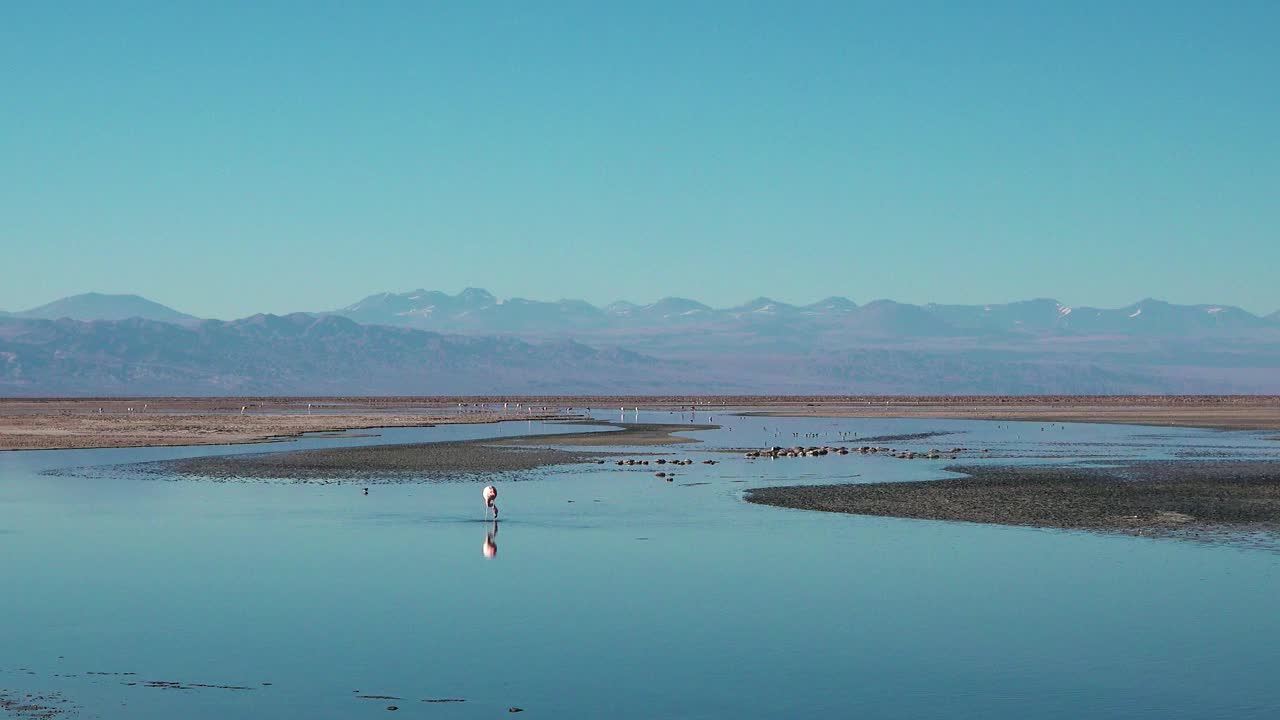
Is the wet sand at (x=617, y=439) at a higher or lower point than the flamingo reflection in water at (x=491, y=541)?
higher

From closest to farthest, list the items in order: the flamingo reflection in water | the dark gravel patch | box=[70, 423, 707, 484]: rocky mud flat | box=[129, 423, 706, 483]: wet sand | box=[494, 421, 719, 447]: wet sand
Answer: the flamingo reflection in water
box=[70, 423, 707, 484]: rocky mud flat
box=[129, 423, 706, 483]: wet sand
the dark gravel patch
box=[494, 421, 719, 447]: wet sand

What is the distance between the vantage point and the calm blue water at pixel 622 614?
15492 millimetres

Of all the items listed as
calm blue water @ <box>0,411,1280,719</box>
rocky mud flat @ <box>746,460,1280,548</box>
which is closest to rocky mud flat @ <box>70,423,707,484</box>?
calm blue water @ <box>0,411,1280,719</box>

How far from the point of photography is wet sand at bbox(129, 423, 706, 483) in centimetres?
4694

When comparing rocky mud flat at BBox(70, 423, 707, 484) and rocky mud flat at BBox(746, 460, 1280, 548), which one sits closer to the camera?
rocky mud flat at BBox(746, 460, 1280, 548)

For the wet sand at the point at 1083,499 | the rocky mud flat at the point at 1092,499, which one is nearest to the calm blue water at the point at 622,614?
the rocky mud flat at the point at 1092,499

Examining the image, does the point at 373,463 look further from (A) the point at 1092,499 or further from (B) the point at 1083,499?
(A) the point at 1092,499

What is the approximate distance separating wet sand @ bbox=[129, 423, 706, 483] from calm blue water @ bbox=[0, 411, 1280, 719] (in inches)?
450

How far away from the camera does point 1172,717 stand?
14.5 m

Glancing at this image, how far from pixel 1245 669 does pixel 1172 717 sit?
2751 mm

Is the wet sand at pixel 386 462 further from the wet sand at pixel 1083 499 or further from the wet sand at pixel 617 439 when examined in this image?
the wet sand at pixel 1083 499

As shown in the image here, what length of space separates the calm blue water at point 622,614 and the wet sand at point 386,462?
11424mm

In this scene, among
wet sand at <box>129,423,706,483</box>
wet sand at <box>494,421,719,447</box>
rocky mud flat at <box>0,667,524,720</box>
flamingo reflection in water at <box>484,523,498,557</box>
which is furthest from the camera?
wet sand at <box>494,421,719,447</box>

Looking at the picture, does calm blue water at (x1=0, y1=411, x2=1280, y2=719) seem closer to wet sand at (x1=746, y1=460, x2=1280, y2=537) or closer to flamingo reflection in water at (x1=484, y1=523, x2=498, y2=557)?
flamingo reflection in water at (x1=484, y1=523, x2=498, y2=557)
